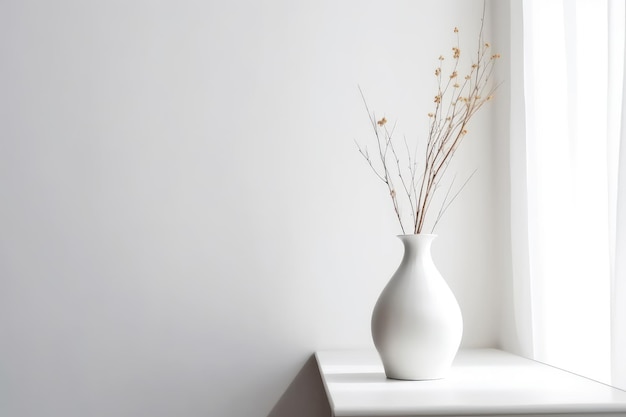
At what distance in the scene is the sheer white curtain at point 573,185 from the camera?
1.36 metres

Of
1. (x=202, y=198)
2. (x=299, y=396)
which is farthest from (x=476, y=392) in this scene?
(x=202, y=198)

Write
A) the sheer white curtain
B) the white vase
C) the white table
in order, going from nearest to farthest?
the white table → the sheer white curtain → the white vase

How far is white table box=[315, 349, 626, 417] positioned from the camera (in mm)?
1215

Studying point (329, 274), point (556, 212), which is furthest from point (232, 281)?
point (556, 212)

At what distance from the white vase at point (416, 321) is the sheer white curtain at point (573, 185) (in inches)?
11.0

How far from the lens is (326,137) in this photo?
2.15 m

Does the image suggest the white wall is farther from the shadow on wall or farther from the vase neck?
the vase neck

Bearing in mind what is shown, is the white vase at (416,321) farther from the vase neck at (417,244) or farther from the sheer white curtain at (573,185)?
the sheer white curtain at (573,185)

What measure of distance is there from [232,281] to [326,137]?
487mm

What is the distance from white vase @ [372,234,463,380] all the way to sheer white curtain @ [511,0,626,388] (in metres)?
0.28

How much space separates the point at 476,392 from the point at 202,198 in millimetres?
1041

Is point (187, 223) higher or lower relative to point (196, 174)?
lower

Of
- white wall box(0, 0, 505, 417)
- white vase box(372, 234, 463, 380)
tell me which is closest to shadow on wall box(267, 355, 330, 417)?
white wall box(0, 0, 505, 417)

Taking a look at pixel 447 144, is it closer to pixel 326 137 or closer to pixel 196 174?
pixel 326 137
